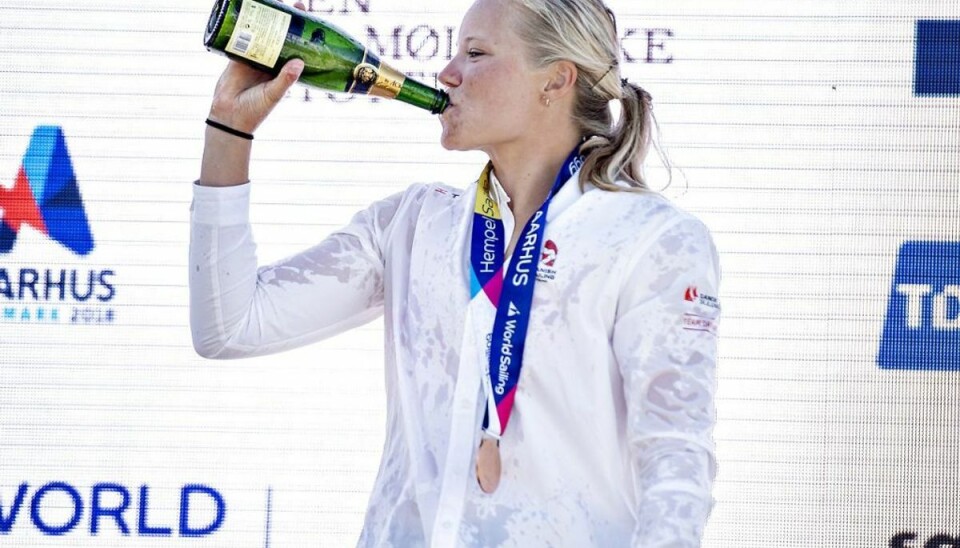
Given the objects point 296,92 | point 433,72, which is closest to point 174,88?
point 296,92

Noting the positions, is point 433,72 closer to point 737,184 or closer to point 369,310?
point 737,184

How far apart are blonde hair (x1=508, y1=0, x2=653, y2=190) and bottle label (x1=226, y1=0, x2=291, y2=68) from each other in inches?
12.8

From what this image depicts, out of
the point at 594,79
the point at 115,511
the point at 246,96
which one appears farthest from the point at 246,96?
the point at 115,511

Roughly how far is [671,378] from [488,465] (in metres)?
0.24

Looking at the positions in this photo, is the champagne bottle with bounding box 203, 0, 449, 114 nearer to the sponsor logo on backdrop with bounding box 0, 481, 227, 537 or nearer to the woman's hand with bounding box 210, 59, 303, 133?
A: the woman's hand with bounding box 210, 59, 303, 133

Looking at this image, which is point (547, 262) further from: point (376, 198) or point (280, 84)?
point (376, 198)

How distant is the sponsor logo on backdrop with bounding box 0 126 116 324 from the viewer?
9.77ft

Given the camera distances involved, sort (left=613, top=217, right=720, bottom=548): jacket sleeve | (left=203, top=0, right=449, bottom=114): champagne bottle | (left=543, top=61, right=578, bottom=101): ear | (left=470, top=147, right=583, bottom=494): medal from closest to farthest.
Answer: (left=613, top=217, right=720, bottom=548): jacket sleeve < (left=470, top=147, right=583, bottom=494): medal < (left=203, top=0, right=449, bottom=114): champagne bottle < (left=543, top=61, right=578, bottom=101): ear

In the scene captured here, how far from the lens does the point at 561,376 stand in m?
1.72

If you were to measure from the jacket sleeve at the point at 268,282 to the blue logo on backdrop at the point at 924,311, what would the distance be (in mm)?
1354

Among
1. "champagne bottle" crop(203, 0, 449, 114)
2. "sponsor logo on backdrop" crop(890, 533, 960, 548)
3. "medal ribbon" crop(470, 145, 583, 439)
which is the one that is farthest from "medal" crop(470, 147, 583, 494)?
"sponsor logo on backdrop" crop(890, 533, 960, 548)

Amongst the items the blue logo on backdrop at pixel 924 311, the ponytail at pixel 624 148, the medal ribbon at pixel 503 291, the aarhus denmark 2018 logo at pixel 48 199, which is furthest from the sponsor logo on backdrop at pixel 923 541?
the aarhus denmark 2018 logo at pixel 48 199

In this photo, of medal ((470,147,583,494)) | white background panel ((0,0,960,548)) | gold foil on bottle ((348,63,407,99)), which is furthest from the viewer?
white background panel ((0,0,960,548))

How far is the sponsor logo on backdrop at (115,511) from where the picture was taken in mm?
2957
